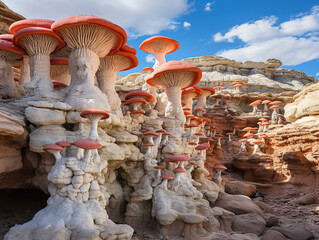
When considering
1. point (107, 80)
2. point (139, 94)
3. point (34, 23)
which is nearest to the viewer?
point (34, 23)

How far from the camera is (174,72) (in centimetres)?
1138

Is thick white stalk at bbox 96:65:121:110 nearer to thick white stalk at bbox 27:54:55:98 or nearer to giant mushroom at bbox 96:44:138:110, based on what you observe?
giant mushroom at bbox 96:44:138:110

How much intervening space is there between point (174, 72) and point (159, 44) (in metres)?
3.00

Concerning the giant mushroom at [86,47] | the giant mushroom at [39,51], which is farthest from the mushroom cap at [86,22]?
the giant mushroom at [39,51]

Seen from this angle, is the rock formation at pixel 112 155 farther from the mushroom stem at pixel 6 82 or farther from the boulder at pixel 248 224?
the mushroom stem at pixel 6 82

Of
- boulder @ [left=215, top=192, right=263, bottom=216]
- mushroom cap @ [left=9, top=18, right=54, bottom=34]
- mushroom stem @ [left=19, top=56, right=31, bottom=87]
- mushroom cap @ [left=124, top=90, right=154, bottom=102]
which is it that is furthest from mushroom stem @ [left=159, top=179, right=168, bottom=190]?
mushroom stem @ [left=19, top=56, right=31, bottom=87]

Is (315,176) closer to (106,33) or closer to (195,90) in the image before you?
(195,90)

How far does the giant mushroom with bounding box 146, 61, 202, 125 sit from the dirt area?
7673 mm

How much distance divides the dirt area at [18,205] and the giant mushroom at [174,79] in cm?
767

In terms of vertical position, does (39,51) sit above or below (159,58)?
below

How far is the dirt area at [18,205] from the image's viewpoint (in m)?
9.10

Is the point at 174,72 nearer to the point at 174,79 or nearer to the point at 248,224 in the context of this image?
the point at 174,79

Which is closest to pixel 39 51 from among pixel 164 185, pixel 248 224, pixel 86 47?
pixel 86 47

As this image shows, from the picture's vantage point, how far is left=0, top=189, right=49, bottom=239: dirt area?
9.10m
